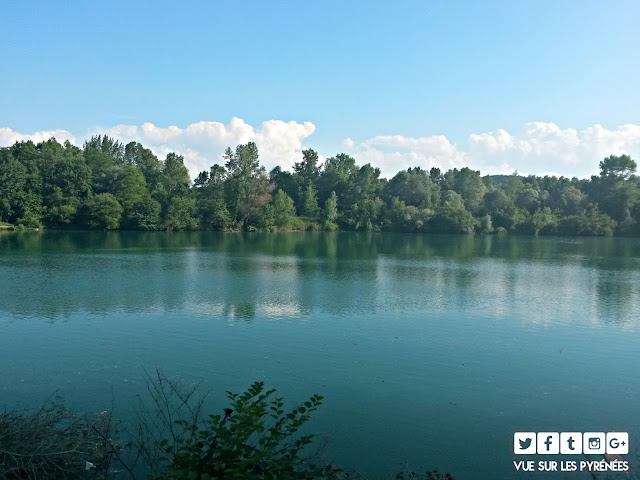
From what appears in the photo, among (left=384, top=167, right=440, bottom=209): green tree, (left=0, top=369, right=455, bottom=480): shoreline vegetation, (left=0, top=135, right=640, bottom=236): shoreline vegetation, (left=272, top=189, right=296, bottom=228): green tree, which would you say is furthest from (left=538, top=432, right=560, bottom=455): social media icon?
(left=384, top=167, right=440, bottom=209): green tree

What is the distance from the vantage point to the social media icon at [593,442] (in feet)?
28.9

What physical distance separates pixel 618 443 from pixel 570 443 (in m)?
0.77

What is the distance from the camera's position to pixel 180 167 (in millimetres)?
85250

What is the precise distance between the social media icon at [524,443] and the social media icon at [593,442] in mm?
842

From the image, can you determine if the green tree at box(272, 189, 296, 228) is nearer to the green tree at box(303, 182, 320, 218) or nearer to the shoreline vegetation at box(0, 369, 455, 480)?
the green tree at box(303, 182, 320, 218)

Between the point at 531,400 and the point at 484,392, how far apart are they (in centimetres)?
95

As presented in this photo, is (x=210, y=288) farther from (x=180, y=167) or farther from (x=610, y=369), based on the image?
(x=180, y=167)

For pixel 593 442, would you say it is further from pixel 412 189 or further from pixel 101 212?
pixel 412 189

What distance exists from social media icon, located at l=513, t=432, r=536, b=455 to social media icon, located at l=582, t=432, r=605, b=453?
33.2 inches

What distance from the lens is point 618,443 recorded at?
29.1 feet

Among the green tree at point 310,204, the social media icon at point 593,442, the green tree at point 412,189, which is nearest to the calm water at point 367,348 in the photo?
the social media icon at point 593,442

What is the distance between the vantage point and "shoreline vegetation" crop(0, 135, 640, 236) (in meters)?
72.1

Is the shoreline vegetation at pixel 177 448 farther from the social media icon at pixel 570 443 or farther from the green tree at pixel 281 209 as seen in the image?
the green tree at pixel 281 209

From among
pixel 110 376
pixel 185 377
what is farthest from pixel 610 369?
pixel 110 376
